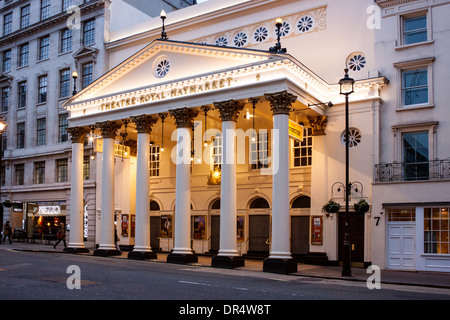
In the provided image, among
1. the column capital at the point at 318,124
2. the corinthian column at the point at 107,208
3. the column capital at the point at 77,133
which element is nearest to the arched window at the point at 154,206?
the corinthian column at the point at 107,208

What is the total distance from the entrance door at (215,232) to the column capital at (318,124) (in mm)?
8043

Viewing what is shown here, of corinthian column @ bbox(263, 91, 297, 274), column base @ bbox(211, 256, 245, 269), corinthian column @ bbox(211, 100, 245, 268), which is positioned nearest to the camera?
corinthian column @ bbox(263, 91, 297, 274)

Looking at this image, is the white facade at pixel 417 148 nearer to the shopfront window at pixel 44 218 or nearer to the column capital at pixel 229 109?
the column capital at pixel 229 109

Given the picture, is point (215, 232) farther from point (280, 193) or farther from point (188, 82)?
point (280, 193)

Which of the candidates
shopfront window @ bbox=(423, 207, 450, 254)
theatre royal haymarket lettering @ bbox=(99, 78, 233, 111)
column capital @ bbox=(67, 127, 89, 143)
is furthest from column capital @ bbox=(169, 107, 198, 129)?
shopfront window @ bbox=(423, 207, 450, 254)

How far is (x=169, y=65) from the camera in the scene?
25.8m

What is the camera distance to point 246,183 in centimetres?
2852

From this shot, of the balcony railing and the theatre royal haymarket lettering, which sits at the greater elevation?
the theatre royal haymarket lettering

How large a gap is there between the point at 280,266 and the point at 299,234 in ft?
20.3

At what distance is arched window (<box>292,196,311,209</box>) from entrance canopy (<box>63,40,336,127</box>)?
4519 mm

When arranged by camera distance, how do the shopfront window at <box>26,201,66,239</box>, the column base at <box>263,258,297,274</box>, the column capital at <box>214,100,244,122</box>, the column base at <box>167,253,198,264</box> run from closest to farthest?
the column base at <box>263,258,297,274</box> → the column capital at <box>214,100,244,122</box> → the column base at <box>167,253,198,264</box> → the shopfront window at <box>26,201,66,239</box>

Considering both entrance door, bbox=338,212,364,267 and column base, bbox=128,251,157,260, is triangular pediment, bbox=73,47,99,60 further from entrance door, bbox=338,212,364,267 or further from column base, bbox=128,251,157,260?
entrance door, bbox=338,212,364,267

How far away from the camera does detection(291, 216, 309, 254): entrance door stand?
2619 cm
